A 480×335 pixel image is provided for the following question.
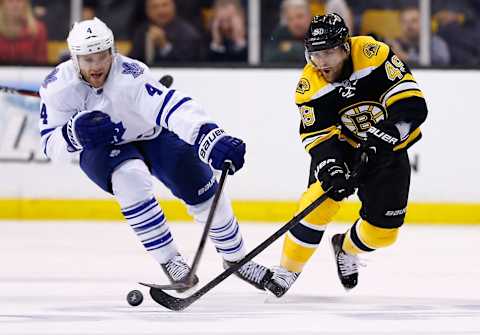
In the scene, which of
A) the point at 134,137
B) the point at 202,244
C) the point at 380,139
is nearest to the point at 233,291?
the point at 202,244

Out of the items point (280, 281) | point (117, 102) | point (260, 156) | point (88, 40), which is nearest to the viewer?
point (88, 40)

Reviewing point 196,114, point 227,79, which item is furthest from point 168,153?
point 227,79

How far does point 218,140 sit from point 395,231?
0.88 m

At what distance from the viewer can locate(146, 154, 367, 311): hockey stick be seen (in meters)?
4.18

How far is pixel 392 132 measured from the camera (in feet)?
14.4

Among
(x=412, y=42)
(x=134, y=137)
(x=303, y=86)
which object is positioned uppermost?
(x=303, y=86)

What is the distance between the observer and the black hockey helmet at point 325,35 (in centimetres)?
433

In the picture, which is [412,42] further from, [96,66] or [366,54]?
[96,66]

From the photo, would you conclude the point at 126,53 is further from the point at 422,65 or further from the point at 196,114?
the point at 196,114

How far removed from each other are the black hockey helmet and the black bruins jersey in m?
0.15

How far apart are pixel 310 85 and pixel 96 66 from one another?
0.75m

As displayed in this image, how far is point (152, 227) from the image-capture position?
4309 millimetres

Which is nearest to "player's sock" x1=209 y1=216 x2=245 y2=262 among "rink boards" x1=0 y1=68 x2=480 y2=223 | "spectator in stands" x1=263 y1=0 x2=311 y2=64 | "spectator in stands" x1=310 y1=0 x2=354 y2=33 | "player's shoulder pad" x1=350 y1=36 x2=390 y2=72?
"player's shoulder pad" x1=350 y1=36 x2=390 y2=72

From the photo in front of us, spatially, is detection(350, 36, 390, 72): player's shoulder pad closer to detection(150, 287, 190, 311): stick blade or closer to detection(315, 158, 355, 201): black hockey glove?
detection(315, 158, 355, 201): black hockey glove
